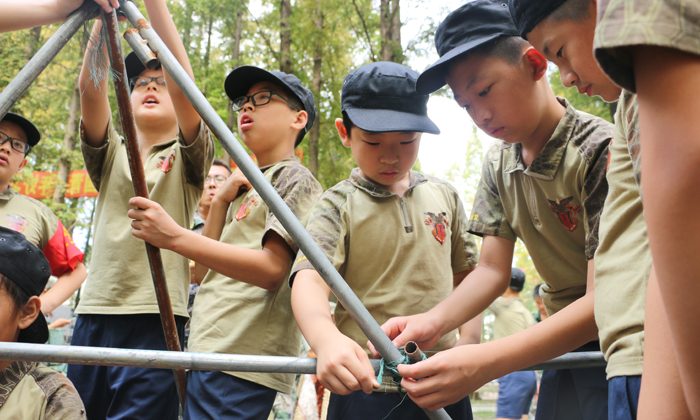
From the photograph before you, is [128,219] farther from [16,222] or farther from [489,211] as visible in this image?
[489,211]

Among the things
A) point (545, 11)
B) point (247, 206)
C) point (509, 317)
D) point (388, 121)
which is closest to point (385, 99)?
point (388, 121)

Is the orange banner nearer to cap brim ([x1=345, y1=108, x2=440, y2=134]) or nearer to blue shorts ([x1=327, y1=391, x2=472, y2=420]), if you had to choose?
cap brim ([x1=345, y1=108, x2=440, y2=134])

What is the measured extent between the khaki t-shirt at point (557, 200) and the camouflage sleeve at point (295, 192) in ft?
2.28

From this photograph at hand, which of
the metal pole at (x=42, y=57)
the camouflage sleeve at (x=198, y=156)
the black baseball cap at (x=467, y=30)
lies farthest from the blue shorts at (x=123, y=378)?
the black baseball cap at (x=467, y=30)

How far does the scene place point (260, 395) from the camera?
2.02 meters

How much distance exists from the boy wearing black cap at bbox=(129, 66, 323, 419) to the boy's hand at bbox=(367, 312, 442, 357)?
0.54 metres

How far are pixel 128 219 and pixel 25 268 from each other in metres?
0.62

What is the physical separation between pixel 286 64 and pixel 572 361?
8.01m

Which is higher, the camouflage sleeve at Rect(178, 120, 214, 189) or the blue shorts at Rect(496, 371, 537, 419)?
the camouflage sleeve at Rect(178, 120, 214, 189)

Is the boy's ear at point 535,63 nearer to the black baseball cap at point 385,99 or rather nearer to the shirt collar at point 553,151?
the shirt collar at point 553,151

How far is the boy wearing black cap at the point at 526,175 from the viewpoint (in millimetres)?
1706

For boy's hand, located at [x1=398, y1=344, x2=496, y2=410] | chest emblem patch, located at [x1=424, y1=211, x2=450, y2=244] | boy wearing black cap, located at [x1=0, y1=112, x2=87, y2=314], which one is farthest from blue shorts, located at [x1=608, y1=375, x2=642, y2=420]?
boy wearing black cap, located at [x1=0, y1=112, x2=87, y2=314]

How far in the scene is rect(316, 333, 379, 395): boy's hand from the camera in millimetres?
1301

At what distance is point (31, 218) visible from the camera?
309 centimetres
